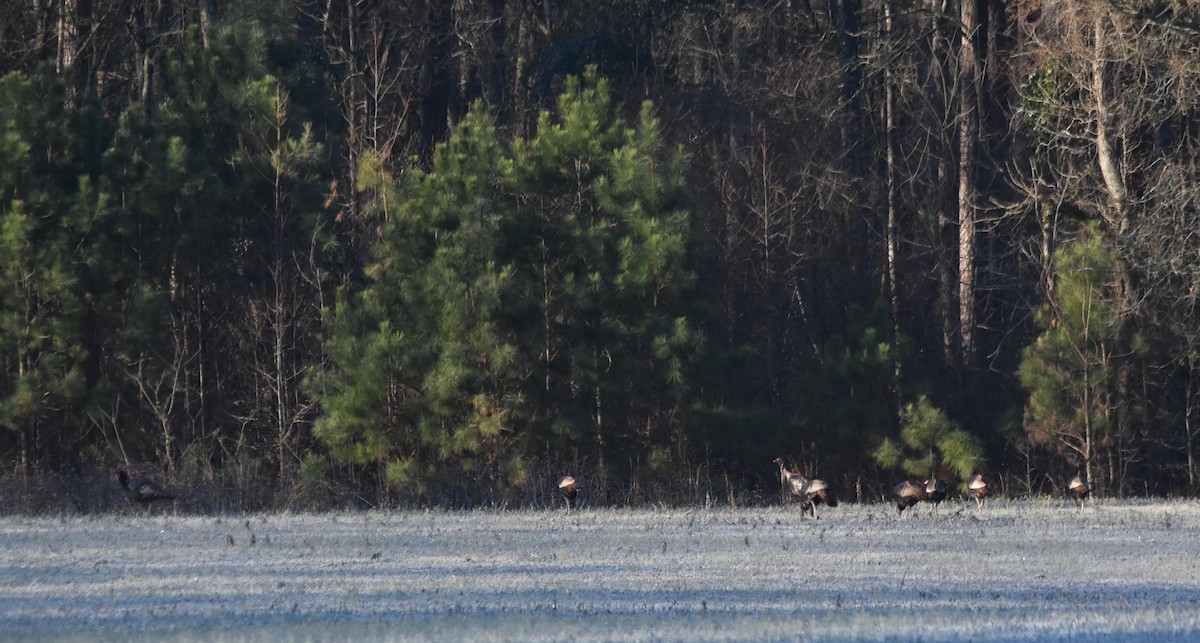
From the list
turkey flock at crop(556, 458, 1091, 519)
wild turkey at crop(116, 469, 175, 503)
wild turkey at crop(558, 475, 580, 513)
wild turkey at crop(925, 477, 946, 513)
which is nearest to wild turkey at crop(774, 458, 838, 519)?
turkey flock at crop(556, 458, 1091, 519)

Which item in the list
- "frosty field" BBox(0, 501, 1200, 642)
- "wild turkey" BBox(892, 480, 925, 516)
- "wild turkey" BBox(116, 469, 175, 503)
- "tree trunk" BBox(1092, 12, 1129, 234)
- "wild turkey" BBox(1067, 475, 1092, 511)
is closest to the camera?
"frosty field" BBox(0, 501, 1200, 642)

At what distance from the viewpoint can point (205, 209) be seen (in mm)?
27625

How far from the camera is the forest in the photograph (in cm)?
2539

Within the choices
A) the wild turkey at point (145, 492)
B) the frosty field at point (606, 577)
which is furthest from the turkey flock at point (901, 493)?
the wild turkey at point (145, 492)

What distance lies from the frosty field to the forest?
5599 millimetres

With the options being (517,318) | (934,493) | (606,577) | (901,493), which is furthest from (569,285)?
(606,577)

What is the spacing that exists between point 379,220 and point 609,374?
6021 millimetres

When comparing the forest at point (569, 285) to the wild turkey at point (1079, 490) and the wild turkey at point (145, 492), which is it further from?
the wild turkey at point (1079, 490)

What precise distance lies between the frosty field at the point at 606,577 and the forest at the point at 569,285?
560 centimetres

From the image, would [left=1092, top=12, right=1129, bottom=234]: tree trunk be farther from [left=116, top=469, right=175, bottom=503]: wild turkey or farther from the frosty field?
[left=116, top=469, right=175, bottom=503]: wild turkey

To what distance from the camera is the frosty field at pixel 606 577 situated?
9844 millimetres

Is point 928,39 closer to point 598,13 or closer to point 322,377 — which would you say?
point 598,13

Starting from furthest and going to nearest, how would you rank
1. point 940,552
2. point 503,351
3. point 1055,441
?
point 1055,441, point 503,351, point 940,552

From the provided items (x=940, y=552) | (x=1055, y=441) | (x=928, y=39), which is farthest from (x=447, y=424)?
(x=928, y=39)
